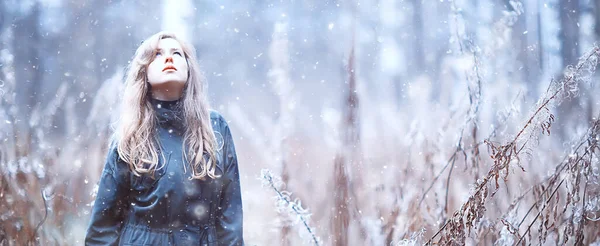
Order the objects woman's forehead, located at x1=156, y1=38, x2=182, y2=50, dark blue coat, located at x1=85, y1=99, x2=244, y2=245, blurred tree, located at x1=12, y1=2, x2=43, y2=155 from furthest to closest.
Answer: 1. blurred tree, located at x1=12, y1=2, x2=43, y2=155
2. woman's forehead, located at x1=156, y1=38, x2=182, y2=50
3. dark blue coat, located at x1=85, y1=99, x2=244, y2=245

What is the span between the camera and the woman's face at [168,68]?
125cm

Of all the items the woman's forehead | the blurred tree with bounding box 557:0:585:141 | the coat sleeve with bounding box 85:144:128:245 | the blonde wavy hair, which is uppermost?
the blurred tree with bounding box 557:0:585:141

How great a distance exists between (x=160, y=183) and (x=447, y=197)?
2.84 ft

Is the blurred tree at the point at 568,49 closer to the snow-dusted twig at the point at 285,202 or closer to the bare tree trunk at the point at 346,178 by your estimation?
the bare tree trunk at the point at 346,178

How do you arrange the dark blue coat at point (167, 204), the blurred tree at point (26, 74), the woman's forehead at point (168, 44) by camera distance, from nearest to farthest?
the dark blue coat at point (167, 204) < the woman's forehead at point (168, 44) < the blurred tree at point (26, 74)

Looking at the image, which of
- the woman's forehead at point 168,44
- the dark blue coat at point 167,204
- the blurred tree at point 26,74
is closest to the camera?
the dark blue coat at point 167,204

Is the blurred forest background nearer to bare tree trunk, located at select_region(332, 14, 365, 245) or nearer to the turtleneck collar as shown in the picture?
bare tree trunk, located at select_region(332, 14, 365, 245)

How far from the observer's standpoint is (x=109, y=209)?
119cm

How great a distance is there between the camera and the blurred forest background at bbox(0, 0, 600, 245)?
1.62 metres

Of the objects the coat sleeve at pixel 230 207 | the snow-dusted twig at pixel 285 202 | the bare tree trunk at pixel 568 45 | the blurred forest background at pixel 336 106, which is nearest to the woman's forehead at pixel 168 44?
the coat sleeve at pixel 230 207

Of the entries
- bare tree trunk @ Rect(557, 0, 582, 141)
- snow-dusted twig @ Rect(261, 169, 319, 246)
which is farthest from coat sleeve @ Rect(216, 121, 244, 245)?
bare tree trunk @ Rect(557, 0, 582, 141)

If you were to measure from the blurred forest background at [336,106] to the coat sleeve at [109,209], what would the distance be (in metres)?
0.44

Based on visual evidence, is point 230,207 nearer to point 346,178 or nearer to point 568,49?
point 346,178

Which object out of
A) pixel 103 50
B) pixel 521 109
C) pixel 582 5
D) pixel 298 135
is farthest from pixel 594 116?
pixel 103 50
